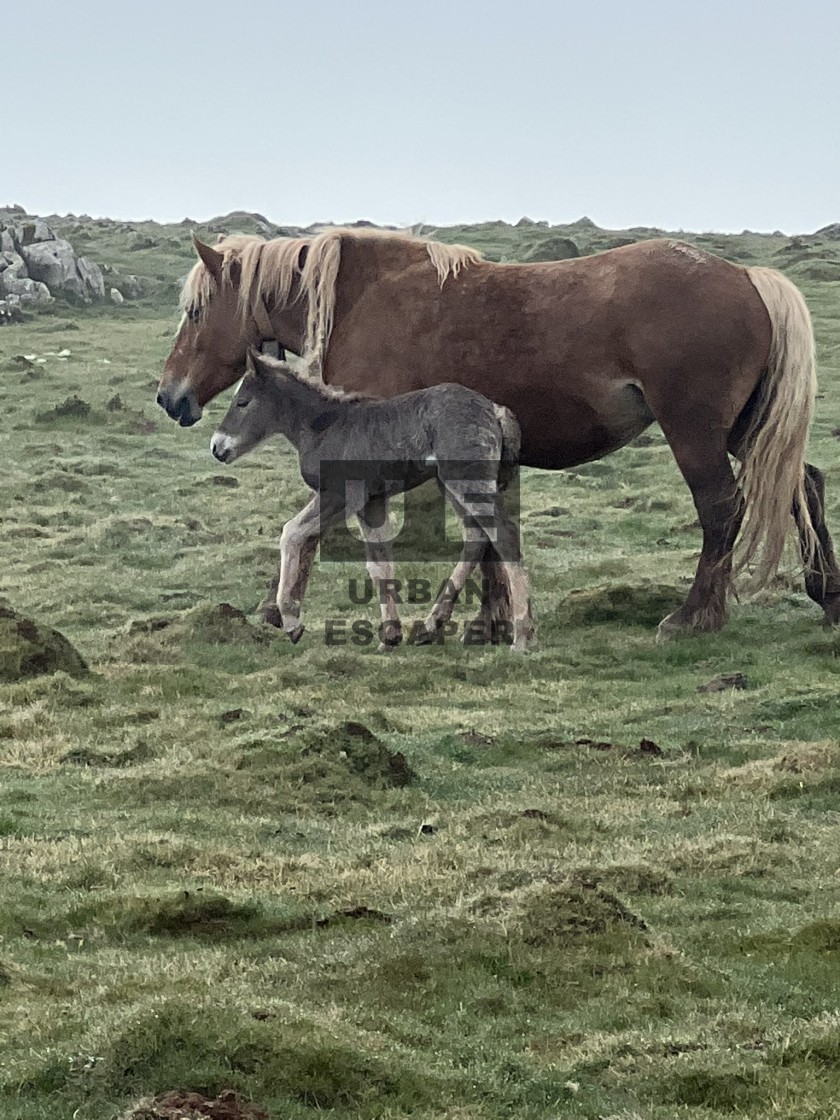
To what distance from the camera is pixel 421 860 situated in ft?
27.5

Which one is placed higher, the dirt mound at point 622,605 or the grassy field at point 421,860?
the grassy field at point 421,860

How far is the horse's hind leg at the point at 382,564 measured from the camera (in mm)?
14539

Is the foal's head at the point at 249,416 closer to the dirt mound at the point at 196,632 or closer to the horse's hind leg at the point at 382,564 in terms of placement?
the horse's hind leg at the point at 382,564

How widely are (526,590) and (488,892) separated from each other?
22.1 ft

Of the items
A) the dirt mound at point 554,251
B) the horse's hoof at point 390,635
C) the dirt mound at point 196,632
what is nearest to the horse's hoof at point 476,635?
the horse's hoof at point 390,635

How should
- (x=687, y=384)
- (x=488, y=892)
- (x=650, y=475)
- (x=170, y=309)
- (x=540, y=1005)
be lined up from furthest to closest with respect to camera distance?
1. (x=170, y=309)
2. (x=650, y=475)
3. (x=687, y=384)
4. (x=488, y=892)
5. (x=540, y=1005)

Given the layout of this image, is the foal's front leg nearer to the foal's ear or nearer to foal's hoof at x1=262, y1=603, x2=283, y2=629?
foal's hoof at x1=262, y1=603, x2=283, y2=629

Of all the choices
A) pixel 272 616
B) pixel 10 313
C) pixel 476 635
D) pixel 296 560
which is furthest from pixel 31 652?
pixel 10 313

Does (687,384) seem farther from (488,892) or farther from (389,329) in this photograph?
(488,892)

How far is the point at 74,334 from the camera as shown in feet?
141

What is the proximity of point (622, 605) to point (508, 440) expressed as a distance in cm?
239

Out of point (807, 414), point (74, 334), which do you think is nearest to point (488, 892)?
point (807, 414)

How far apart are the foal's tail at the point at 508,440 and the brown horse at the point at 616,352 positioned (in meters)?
0.17

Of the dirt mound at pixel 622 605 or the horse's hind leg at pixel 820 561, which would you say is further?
the dirt mound at pixel 622 605
